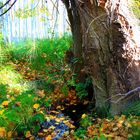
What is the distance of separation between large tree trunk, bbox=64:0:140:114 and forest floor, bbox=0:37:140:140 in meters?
0.37

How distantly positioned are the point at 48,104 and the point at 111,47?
1494 millimetres

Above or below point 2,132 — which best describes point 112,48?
above

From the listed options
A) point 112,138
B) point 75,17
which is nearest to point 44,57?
point 75,17

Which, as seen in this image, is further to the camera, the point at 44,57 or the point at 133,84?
the point at 44,57

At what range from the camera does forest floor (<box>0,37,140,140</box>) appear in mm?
3754

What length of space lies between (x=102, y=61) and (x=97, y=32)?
42 cm

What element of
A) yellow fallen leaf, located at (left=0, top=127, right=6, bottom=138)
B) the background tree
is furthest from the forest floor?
the background tree

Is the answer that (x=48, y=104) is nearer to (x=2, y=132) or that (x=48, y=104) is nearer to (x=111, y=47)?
(x=2, y=132)

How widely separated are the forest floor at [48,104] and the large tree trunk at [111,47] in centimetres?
37

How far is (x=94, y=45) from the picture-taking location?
425 cm

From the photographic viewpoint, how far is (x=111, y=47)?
4.09 metres

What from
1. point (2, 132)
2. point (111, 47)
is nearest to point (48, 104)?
point (2, 132)

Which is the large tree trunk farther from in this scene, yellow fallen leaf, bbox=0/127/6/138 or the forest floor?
yellow fallen leaf, bbox=0/127/6/138

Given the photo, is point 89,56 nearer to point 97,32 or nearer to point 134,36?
point 97,32
